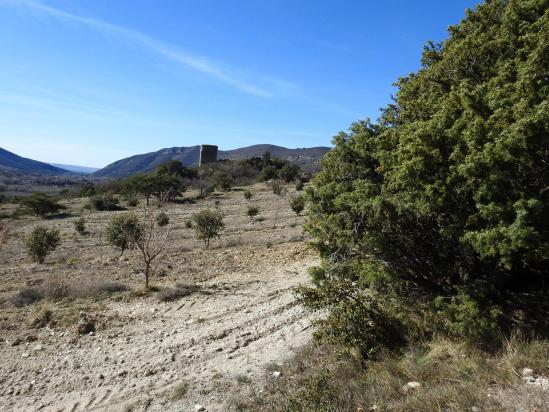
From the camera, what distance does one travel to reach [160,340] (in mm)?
8891

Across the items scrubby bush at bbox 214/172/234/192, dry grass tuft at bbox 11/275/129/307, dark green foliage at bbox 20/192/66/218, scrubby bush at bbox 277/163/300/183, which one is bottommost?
dark green foliage at bbox 20/192/66/218

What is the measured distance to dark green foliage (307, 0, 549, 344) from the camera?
526cm

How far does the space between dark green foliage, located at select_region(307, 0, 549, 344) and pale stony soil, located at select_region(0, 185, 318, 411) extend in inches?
96.4

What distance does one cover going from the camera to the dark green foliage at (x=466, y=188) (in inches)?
207

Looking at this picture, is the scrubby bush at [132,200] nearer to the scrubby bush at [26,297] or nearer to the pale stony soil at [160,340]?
the pale stony soil at [160,340]

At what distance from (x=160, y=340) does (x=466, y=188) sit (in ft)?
22.4

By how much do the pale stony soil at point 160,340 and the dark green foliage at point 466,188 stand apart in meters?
2.45

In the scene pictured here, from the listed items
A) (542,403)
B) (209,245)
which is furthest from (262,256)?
(542,403)

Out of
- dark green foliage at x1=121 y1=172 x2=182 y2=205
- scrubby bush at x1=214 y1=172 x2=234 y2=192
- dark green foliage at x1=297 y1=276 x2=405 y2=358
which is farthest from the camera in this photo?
scrubby bush at x1=214 y1=172 x2=234 y2=192

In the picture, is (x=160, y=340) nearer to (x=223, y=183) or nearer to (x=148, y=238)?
(x=148, y=238)

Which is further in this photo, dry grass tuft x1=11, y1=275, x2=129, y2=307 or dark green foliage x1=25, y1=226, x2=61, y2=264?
dark green foliage x1=25, y1=226, x2=61, y2=264

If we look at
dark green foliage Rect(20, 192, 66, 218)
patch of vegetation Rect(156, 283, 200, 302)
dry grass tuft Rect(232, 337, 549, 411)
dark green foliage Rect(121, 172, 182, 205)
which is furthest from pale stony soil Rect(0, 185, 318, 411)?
dark green foliage Rect(121, 172, 182, 205)

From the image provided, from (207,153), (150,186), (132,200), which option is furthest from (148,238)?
(207,153)

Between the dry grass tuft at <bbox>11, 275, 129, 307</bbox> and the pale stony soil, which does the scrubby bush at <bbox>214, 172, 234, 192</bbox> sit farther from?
the dry grass tuft at <bbox>11, 275, 129, 307</bbox>
